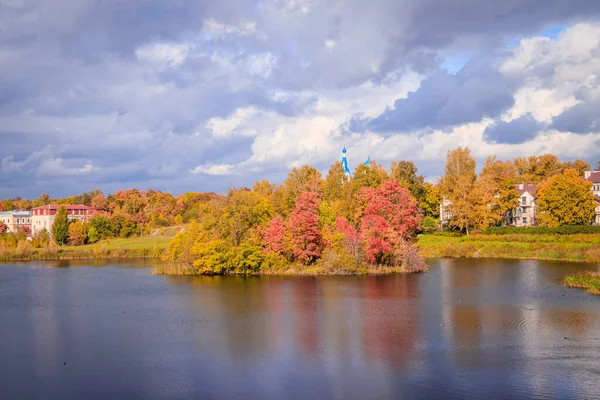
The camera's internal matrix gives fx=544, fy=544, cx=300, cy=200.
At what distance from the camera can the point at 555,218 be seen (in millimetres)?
68312

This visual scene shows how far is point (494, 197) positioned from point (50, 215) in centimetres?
9004

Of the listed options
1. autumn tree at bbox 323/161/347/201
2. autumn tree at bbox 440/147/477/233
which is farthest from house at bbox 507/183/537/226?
autumn tree at bbox 323/161/347/201

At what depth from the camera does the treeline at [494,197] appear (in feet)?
225

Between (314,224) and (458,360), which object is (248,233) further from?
(458,360)

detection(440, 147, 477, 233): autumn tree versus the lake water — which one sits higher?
detection(440, 147, 477, 233): autumn tree

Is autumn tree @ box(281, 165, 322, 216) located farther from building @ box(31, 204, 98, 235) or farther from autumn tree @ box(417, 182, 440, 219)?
building @ box(31, 204, 98, 235)

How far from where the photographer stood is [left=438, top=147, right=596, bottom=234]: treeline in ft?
225

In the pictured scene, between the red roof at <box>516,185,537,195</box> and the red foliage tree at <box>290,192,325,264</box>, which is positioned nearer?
the red foliage tree at <box>290,192,325,264</box>

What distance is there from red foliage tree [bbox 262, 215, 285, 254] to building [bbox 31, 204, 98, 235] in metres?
74.7

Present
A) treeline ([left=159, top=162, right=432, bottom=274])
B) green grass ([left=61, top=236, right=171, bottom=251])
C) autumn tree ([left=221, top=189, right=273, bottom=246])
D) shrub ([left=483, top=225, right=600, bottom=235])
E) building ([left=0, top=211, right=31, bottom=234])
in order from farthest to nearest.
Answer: building ([left=0, top=211, right=31, bottom=234]) < green grass ([left=61, top=236, right=171, bottom=251]) < shrub ([left=483, top=225, right=600, bottom=235]) < autumn tree ([left=221, top=189, right=273, bottom=246]) < treeline ([left=159, top=162, right=432, bottom=274])

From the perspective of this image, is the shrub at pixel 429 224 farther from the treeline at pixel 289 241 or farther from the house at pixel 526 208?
the treeline at pixel 289 241

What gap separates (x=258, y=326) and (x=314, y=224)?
2368 cm

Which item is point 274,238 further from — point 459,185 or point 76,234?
point 76,234

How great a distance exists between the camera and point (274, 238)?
52906 mm
